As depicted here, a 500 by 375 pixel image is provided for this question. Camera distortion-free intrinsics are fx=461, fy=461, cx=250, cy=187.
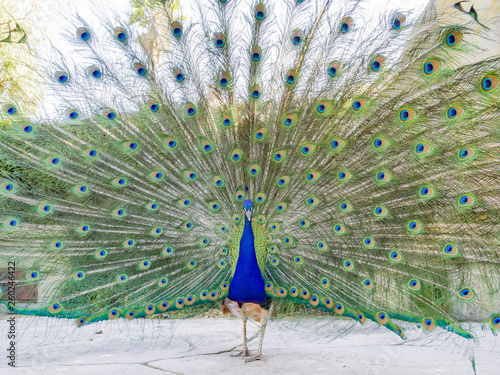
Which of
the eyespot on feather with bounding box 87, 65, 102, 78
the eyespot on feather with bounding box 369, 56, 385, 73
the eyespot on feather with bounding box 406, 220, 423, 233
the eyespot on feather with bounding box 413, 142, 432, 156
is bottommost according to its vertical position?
the eyespot on feather with bounding box 406, 220, 423, 233

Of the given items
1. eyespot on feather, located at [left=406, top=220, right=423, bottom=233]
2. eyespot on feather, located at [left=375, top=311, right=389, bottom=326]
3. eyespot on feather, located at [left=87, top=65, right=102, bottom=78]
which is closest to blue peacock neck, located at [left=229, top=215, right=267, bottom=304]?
eyespot on feather, located at [left=375, top=311, right=389, bottom=326]

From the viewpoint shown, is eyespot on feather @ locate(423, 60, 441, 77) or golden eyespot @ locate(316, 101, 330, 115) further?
golden eyespot @ locate(316, 101, 330, 115)

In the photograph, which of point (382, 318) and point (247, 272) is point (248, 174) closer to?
point (247, 272)

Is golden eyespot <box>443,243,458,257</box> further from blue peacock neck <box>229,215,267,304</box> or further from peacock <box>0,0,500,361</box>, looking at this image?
blue peacock neck <box>229,215,267,304</box>

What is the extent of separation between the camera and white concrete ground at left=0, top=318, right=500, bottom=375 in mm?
3248

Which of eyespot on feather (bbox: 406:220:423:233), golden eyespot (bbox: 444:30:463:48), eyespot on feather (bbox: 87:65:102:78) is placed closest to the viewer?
golden eyespot (bbox: 444:30:463:48)

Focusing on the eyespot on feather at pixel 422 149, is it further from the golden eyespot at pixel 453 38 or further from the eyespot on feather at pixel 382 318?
the eyespot on feather at pixel 382 318

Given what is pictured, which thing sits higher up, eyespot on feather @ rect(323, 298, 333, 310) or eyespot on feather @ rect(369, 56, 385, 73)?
eyespot on feather @ rect(369, 56, 385, 73)

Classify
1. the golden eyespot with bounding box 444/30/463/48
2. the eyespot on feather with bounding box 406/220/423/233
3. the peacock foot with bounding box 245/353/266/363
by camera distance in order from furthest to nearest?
the peacock foot with bounding box 245/353/266/363, the eyespot on feather with bounding box 406/220/423/233, the golden eyespot with bounding box 444/30/463/48

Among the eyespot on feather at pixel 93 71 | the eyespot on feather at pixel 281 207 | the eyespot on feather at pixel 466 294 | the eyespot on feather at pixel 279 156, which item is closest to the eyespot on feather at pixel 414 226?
the eyespot on feather at pixel 466 294

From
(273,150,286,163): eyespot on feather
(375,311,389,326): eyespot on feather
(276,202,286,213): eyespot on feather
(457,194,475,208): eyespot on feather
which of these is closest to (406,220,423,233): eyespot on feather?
(457,194,475,208): eyespot on feather

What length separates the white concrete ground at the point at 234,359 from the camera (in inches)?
128

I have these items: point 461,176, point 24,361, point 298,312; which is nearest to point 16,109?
point 24,361

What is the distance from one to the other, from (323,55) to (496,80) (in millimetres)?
1084
